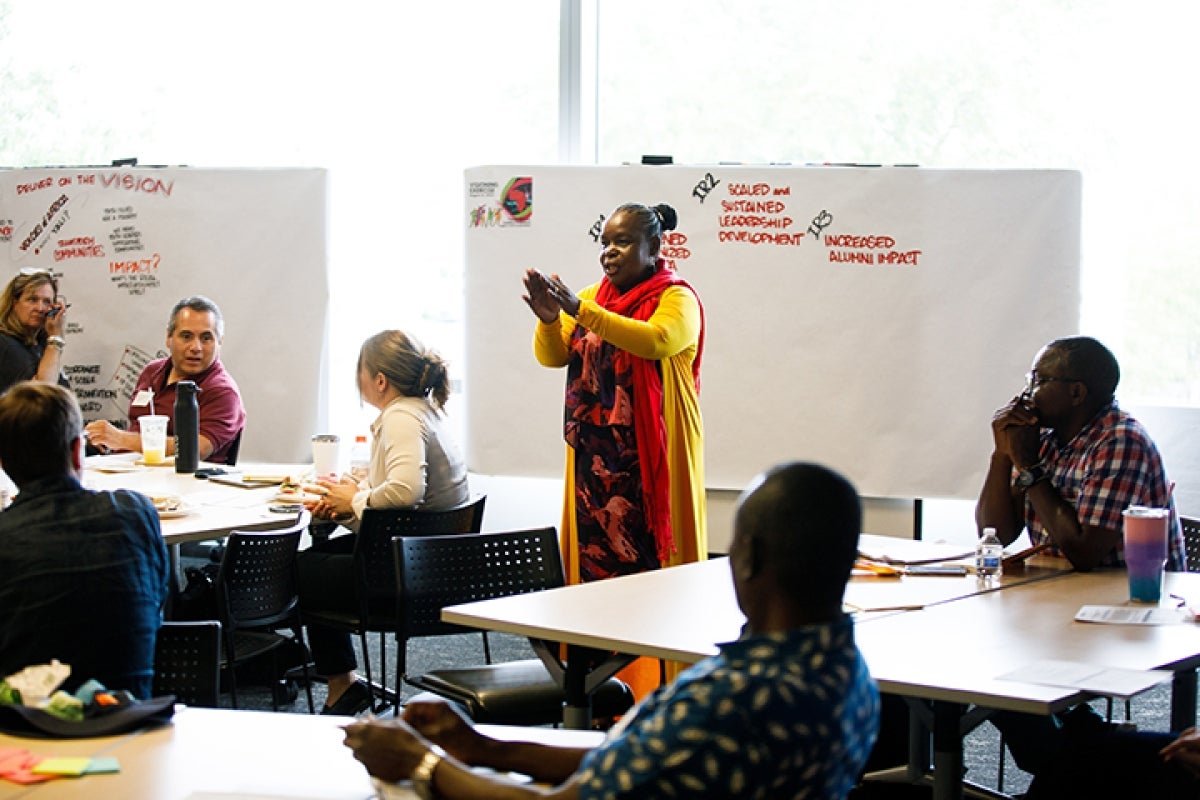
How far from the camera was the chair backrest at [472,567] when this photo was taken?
3.40 m

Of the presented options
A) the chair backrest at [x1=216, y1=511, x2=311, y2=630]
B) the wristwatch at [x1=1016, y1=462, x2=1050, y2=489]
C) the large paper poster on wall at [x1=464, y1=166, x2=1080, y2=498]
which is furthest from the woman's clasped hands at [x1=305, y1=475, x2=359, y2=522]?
the wristwatch at [x1=1016, y1=462, x2=1050, y2=489]

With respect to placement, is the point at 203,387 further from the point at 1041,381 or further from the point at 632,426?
the point at 1041,381

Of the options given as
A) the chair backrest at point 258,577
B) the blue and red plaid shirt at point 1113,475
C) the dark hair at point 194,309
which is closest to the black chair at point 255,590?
the chair backrest at point 258,577

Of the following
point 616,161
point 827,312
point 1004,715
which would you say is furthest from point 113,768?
point 616,161

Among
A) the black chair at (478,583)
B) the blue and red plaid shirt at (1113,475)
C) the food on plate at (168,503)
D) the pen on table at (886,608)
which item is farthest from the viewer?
the food on plate at (168,503)

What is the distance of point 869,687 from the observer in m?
1.52

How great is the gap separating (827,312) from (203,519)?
9.45 feet

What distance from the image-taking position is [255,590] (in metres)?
3.78

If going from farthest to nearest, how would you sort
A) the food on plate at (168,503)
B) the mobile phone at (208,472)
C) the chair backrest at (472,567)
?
the mobile phone at (208,472) → the food on plate at (168,503) → the chair backrest at (472,567)

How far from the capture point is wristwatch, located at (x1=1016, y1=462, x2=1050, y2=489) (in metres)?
3.23

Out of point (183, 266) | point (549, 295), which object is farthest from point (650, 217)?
point (183, 266)

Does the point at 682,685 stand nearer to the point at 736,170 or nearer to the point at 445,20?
the point at 736,170

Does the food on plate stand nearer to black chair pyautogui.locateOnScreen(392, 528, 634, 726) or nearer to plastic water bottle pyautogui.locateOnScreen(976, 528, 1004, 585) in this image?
black chair pyautogui.locateOnScreen(392, 528, 634, 726)

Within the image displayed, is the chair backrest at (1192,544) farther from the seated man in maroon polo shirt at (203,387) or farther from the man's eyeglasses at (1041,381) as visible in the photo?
the seated man in maroon polo shirt at (203,387)
